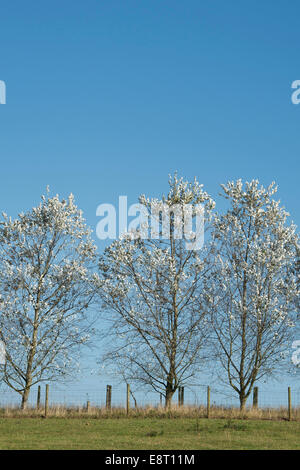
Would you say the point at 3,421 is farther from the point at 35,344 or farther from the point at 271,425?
the point at 271,425

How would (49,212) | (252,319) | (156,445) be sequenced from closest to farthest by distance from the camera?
1. (156,445)
2. (252,319)
3. (49,212)

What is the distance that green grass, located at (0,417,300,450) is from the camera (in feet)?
68.6

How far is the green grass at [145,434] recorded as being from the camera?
2091cm

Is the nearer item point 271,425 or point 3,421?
point 271,425

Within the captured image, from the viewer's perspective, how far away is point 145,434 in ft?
78.2

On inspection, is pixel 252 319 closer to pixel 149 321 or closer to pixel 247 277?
pixel 247 277

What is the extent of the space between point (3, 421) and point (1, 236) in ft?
40.5

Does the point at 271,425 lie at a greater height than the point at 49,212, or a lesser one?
lesser

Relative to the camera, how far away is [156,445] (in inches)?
807
